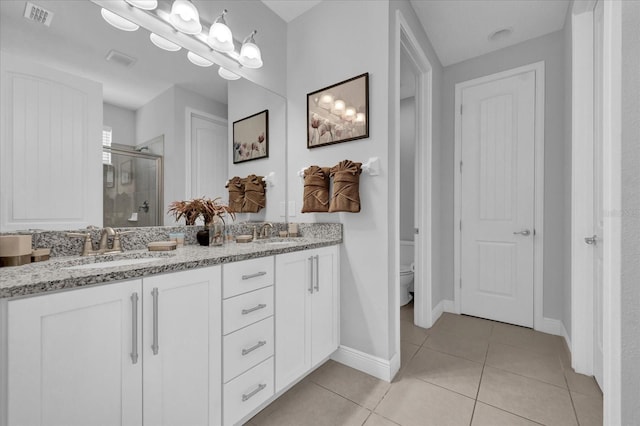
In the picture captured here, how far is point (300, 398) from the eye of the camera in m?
1.51

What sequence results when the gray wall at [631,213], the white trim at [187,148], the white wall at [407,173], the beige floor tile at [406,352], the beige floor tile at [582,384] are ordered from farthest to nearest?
the white wall at [407,173] < the beige floor tile at [406,352] < the white trim at [187,148] < the beige floor tile at [582,384] < the gray wall at [631,213]

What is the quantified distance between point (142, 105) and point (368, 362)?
2.00m

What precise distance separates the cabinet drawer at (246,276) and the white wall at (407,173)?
2619 mm

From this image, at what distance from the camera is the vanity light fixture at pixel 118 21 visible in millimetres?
1294

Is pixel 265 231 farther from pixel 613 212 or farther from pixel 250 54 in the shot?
pixel 613 212

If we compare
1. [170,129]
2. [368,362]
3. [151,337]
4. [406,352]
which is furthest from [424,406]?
[170,129]

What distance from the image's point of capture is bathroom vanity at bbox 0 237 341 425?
71cm

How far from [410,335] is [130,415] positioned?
6.68ft

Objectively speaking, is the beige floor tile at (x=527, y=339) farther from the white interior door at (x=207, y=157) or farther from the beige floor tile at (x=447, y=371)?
the white interior door at (x=207, y=157)

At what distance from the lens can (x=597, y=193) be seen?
164 centimetres

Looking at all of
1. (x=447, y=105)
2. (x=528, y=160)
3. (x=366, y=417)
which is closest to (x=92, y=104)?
(x=366, y=417)

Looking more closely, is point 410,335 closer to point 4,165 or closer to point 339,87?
point 339,87

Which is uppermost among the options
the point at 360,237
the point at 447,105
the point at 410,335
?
the point at 447,105

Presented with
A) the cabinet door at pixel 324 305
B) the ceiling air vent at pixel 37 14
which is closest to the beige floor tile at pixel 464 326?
the cabinet door at pixel 324 305
